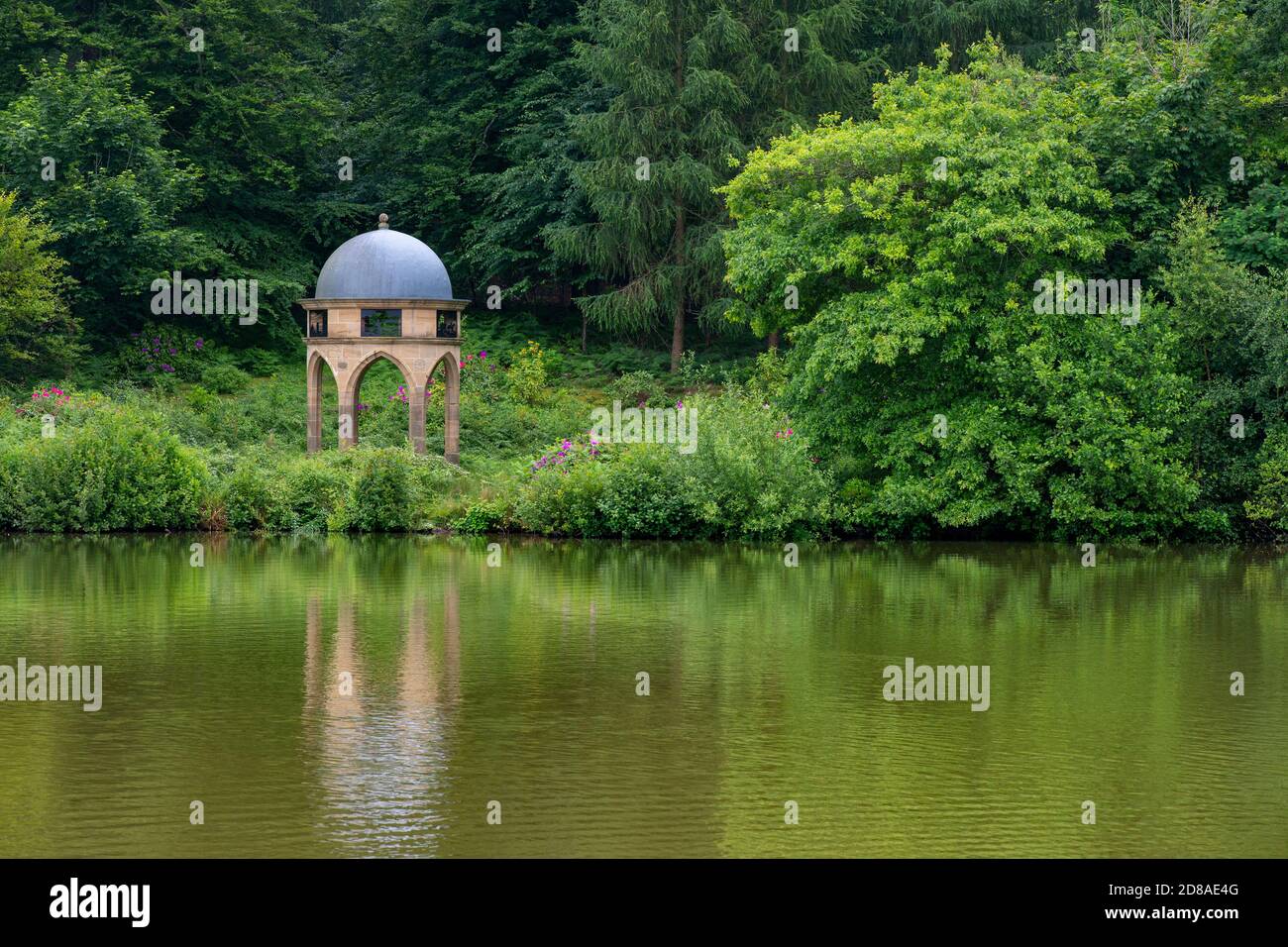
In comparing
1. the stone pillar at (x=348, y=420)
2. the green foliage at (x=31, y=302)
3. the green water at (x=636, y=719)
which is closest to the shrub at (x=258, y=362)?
the green foliage at (x=31, y=302)

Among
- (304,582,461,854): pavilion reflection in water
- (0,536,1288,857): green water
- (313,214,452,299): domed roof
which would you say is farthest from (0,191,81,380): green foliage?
(304,582,461,854): pavilion reflection in water

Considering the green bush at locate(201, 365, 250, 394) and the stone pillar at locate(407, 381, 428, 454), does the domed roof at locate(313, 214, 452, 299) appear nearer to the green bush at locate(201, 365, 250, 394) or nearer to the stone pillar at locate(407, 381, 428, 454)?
the stone pillar at locate(407, 381, 428, 454)

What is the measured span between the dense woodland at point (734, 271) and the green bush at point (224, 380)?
4.0 inches

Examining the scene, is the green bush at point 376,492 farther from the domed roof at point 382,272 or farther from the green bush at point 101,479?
the domed roof at point 382,272

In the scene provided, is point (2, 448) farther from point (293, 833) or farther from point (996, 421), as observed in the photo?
point (293, 833)

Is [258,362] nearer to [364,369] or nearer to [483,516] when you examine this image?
[364,369]

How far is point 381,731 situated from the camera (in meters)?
13.6

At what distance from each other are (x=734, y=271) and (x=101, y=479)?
1265 centimetres

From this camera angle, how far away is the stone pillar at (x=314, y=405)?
36031mm

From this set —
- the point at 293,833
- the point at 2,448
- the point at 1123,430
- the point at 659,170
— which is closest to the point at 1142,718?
the point at 293,833

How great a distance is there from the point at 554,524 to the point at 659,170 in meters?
13.5

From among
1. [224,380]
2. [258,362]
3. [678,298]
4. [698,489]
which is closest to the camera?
[698,489]

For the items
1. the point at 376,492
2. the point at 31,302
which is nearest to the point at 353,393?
the point at 376,492
